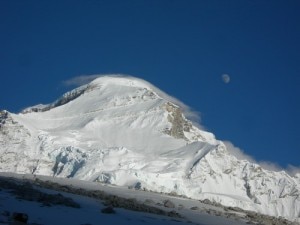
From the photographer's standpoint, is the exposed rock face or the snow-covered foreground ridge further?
the exposed rock face

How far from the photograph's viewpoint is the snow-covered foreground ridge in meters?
99.4

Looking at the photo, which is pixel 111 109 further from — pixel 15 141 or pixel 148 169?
pixel 148 169

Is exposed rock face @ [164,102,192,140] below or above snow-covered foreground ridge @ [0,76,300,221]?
above

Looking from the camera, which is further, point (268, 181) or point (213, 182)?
point (268, 181)

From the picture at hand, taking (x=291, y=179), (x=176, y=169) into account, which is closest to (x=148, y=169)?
(x=176, y=169)

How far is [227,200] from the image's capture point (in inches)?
4077

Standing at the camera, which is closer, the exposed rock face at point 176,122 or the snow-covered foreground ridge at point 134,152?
the snow-covered foreground ridge at point 134,152

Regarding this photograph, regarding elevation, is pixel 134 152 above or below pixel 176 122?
below

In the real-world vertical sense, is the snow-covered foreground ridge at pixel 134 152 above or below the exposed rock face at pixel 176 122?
below

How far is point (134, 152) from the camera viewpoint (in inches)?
4353

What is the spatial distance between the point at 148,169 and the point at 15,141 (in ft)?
96.3

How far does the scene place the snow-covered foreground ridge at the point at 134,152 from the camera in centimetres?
9938

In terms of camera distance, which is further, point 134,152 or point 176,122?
point 176,122

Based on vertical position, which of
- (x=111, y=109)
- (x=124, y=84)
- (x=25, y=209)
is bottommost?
(x=25, y=209)
